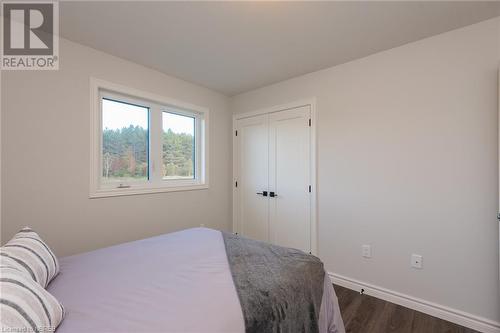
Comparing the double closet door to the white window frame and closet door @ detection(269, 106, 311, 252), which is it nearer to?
closet door @ detection(269, 106, 311, 252)

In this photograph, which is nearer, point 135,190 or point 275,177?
point 135,190

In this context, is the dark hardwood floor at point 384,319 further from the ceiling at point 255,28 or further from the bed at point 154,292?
the ceiling at point 255,28

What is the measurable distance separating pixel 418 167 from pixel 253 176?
6.47 ft

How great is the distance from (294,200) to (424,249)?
4.47 feet

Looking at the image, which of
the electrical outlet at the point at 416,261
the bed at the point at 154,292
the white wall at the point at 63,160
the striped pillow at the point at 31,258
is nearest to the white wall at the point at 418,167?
the electrical outlet at the point at 416,261

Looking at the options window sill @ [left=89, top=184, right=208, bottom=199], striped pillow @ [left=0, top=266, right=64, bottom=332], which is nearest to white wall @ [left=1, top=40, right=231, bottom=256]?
window sill @ [left=89, top=184, right=208, bottom=199]

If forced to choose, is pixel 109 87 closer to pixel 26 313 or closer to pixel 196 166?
pixel 196 166

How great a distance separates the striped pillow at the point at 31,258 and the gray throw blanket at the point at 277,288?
92 cm

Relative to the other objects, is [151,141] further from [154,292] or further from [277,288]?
[277,288]

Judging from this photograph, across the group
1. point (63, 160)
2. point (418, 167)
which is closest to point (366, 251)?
point (418, 167)

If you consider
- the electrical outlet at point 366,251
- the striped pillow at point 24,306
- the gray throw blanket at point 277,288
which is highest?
the striped pillow at point 24,306

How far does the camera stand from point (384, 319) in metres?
1.97

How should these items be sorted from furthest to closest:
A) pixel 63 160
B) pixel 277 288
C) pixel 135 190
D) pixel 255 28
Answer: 1. pixel 135 190
2. pixel 63 160
3. pixel 255 28
4. pixel 277 288

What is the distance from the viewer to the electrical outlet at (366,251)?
240 centimetres
